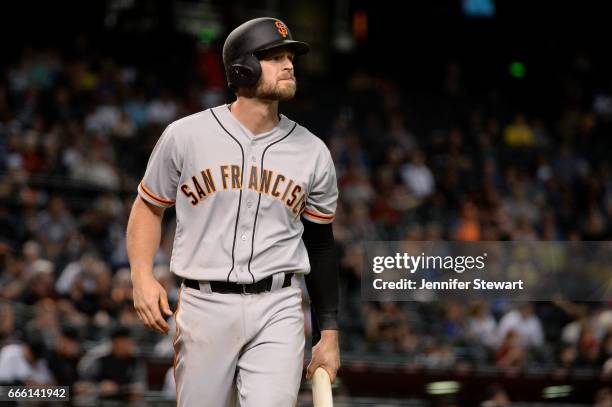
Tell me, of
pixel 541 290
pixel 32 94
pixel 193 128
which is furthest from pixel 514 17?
pixel 193 128

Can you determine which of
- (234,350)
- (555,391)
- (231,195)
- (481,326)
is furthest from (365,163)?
(234,350)

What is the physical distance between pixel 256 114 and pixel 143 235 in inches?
23.3

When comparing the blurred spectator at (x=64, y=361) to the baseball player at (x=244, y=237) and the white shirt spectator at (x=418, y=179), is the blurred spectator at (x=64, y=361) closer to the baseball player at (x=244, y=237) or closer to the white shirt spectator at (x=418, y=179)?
the baseball player at (x=244, y=237)

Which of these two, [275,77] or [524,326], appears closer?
[275,77]

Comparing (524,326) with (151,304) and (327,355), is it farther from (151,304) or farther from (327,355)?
(151,304)

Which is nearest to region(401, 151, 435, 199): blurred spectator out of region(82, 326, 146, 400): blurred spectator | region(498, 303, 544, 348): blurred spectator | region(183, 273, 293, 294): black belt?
region(498, 303, 544, 348): blurred spectator

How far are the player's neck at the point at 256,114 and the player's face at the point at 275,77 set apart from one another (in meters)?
0.05

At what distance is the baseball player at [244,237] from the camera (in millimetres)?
3803

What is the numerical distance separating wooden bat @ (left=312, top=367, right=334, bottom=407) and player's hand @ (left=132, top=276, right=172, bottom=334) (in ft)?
1.84

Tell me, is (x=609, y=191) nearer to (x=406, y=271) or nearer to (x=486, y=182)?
(x=486, y=182)

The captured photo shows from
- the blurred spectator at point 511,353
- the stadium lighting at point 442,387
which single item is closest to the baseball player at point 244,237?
the stadium lighting at point 442,387

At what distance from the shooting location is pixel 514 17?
1900 cm

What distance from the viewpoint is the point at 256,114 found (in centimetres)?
404

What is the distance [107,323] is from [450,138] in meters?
7.26
